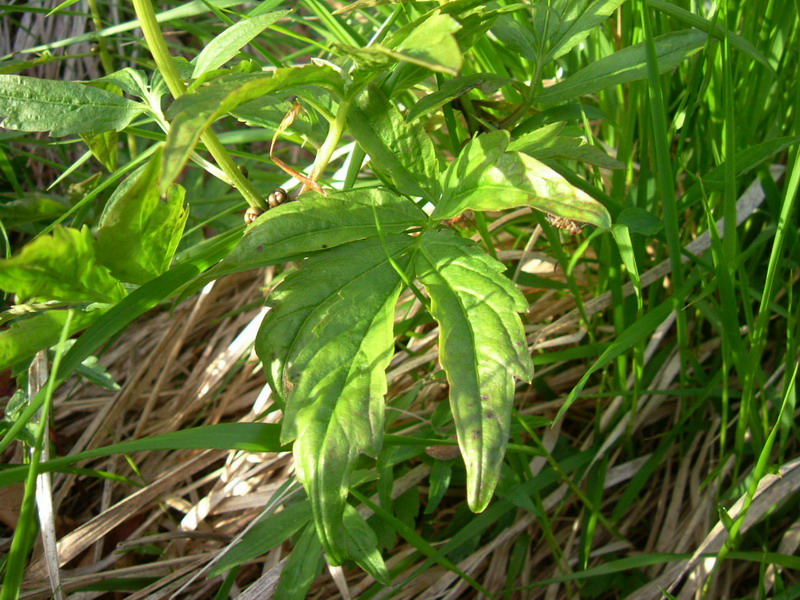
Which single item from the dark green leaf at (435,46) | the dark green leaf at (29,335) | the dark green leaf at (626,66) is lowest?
the dark green leaf at (29,335)

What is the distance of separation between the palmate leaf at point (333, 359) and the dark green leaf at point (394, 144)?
0.30 feet

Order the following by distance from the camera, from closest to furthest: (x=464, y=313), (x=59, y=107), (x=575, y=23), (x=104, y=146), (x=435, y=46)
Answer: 1. (x=435, y=46)
2. (x=464, y=313)
3. (x=59, y=107)
4. (x=575, y=23)
5. (x=104, y=146)

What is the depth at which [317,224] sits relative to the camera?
88 centimetres

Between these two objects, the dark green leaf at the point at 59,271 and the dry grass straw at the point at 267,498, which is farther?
the dry grass straw at the point at 267,498

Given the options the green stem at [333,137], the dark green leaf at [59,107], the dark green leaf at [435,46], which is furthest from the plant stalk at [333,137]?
the dark green leaf at [59,107]

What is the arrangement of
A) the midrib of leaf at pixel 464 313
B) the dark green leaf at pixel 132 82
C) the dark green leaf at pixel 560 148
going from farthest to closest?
the dark green leaf at pixel 132 82
the dark green leaf at pixel 560 148
the midrib of leaf at pixel 464 313

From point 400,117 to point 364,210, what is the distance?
0.13 meters

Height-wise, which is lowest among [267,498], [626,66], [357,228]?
[267,498]

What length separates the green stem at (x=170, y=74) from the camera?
2.73 ft

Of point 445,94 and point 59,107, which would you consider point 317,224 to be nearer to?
point 445,94

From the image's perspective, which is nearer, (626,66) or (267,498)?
(626,66)

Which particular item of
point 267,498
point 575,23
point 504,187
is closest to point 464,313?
point 504,187

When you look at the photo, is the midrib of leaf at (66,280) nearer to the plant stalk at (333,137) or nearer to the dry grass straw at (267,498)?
the plant stalk at (333,137)

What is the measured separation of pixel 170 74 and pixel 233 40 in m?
0.08
